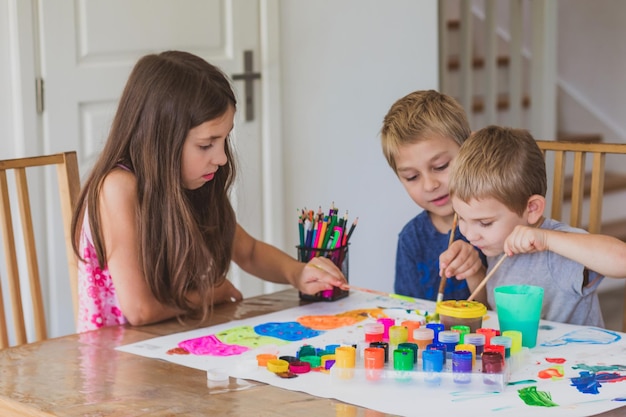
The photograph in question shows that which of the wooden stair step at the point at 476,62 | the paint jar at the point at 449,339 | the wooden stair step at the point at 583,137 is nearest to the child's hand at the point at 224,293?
the paint jar at the point at 449,339

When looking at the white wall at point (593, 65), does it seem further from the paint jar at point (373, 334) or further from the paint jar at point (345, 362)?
the paint jar at point (345, 362)

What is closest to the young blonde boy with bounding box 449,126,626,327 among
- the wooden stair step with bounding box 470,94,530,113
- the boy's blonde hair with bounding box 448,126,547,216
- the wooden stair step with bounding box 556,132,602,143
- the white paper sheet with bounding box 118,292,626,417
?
the boy's blonde hair with bounding box 448,126,547,216

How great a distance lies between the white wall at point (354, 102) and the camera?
10.6ft

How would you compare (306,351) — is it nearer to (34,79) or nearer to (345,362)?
(345,362)

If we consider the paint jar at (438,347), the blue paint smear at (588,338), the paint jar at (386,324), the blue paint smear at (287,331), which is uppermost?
the paint jar at (438,347)

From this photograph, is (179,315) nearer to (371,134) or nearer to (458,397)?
(458,397)

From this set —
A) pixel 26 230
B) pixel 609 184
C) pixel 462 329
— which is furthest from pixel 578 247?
pixel 609 184

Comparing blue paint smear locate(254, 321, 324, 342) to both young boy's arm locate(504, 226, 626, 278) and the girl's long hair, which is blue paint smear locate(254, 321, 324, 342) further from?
young boy's arm locate(504, 226, 626, 278)

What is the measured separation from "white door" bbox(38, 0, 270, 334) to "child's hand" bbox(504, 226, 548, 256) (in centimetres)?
131

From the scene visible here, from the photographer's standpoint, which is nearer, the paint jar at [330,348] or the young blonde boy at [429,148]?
the paint jar at [330,348]

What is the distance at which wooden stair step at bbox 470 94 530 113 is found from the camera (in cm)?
442

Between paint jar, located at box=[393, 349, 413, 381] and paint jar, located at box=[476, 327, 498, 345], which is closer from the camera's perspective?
paint jar, located at box=[393, 349, 413, 381]

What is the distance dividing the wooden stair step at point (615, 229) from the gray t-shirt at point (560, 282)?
276 cm

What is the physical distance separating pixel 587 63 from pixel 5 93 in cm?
321
